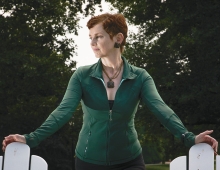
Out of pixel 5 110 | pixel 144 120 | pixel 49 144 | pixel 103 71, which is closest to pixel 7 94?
pixel 5 110

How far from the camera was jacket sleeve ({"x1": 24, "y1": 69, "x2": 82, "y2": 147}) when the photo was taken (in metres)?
3.41

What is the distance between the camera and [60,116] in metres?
3.51

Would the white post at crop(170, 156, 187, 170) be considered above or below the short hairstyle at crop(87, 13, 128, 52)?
below

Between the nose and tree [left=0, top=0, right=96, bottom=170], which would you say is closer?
the nose

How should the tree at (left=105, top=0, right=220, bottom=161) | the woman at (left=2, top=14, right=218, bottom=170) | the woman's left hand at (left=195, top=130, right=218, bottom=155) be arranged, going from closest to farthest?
1. the woman's left hand at (left=195, top=130, right=218, bottom=155)
2. the woman at (left=2, top=14, right=218, bottom=170)
3. the tree at (left=105, top=0, right=220, bottom=161)

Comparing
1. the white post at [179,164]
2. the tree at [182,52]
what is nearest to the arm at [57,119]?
the white post at [179,164]

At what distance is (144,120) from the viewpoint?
Result: 987 inches

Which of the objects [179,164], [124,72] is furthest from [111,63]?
[179,164]

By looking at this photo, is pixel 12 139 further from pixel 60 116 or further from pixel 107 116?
pixel 107 116

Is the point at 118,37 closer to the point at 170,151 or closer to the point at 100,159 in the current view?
the point at 100,159

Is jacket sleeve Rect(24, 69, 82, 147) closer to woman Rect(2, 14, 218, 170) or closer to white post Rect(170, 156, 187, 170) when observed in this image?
woman Rect(2, 14, 218, 170)

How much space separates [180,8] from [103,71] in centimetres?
2024

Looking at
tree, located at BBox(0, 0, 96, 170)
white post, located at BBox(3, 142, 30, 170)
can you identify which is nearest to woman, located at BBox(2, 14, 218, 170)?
white post, located at BBox(3, 142, 30, 170)

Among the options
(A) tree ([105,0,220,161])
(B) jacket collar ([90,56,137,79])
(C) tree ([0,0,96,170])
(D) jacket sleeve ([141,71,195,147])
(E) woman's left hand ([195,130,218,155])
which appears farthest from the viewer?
(C) tree ([0,0,96,170])
